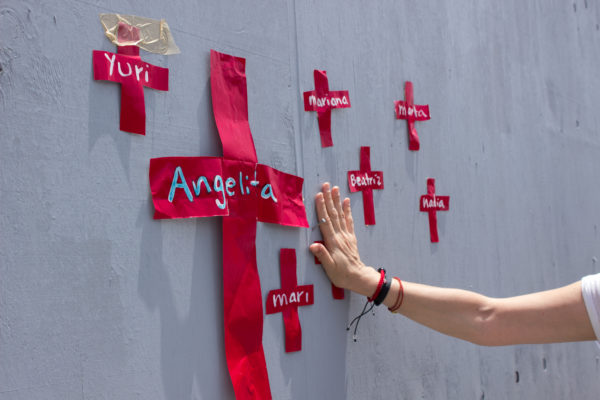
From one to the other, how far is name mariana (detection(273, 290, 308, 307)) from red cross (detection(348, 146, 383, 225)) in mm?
336

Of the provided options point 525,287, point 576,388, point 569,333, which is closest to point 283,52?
point 569,333

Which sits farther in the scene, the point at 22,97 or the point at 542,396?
the point at 542,396

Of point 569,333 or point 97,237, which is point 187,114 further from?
point 569,333

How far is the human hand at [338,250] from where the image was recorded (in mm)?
1491

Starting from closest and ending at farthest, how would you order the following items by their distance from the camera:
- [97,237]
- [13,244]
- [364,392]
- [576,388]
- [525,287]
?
[13,244] < [97,237] < [364,392] < [525,287] < [576,388]

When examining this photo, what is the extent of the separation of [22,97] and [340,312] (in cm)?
93

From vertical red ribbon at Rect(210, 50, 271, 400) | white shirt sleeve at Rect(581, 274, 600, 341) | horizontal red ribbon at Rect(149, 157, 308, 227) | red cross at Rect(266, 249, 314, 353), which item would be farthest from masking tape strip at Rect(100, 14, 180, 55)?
white shirt sleeve at Rect(581, 274, 600, 341)

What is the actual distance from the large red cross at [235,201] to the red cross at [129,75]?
0.10 m

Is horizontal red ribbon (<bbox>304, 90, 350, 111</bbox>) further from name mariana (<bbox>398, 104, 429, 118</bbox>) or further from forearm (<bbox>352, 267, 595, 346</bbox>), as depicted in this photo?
forearm (<bbox>352, 267, 595, 346</bbox>)

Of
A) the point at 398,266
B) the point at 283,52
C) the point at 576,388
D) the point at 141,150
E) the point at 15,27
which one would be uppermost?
the point at 283,52

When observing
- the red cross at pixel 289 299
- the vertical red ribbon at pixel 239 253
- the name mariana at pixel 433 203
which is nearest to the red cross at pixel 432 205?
the name mariana at pixel 433 203

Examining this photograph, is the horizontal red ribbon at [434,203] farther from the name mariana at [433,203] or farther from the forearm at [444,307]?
the forearm at [444,307]

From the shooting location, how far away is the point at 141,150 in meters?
1.14

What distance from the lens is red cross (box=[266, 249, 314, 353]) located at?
1398 mm
